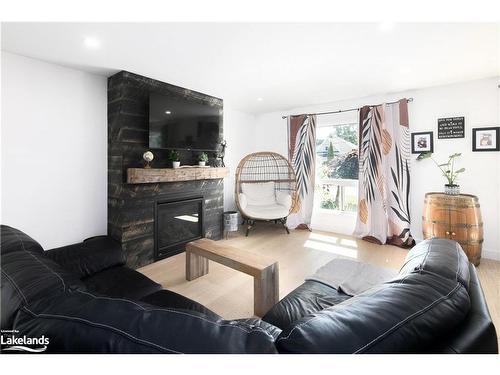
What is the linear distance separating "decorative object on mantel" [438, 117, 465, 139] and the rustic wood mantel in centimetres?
310

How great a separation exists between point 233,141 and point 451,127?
3.29m

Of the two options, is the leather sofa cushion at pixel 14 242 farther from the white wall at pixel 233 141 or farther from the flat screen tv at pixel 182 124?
the white wall at pixel 233 141

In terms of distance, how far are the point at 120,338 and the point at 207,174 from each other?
2988 millimetres

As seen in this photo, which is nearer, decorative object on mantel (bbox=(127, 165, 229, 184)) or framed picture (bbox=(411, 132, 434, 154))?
decorative object on mantel (bbox=(127, 165, 229, 184))

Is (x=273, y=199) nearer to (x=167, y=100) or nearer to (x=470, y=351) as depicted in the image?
(x=167, y=100)

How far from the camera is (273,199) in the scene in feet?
15.1

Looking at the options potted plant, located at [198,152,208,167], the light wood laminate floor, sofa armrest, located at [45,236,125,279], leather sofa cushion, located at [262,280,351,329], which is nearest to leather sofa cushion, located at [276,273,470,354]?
leather sofa cushion, located at [262,280,351,329]

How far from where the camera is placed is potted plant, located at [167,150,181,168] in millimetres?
3078

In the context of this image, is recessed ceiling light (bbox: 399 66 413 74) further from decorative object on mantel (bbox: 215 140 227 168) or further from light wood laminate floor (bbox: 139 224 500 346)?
decorative object on mantel (bbox: 215 140 227 168)

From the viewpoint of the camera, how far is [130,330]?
57 centimetres

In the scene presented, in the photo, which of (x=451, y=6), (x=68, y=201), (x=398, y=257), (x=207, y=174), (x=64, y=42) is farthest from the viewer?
(x=207, y=174)

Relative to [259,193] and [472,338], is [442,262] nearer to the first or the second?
[472,338]

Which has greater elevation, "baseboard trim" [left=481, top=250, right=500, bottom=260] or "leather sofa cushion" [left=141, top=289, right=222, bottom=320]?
"leather sofa cushion" [left=141, top=289, right=222, bottom=320]
